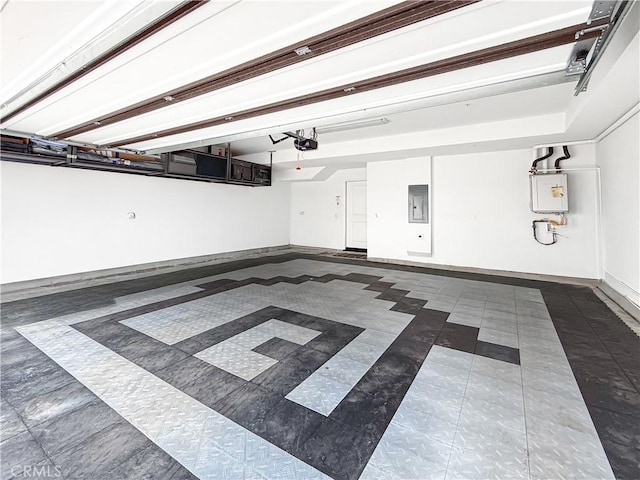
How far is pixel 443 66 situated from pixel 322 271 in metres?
4.67

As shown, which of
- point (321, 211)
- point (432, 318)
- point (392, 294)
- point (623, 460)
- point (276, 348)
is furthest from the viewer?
point (321, 211)

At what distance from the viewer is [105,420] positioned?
165 cm

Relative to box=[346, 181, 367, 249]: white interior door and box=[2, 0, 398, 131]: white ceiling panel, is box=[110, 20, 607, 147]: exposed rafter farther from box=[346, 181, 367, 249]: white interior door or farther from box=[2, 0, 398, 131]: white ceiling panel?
box=[346, 181, 367, 249]: white interior door

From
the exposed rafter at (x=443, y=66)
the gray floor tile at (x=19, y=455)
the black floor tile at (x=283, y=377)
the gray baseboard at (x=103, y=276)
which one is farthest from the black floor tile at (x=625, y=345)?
the gray baseboard at (x=103, y=276)

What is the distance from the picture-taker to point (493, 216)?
584 centimetres

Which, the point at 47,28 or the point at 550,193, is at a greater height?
the point at 47,28

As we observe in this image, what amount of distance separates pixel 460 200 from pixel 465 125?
1746mm

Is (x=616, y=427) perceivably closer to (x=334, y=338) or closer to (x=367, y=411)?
(x=367, y=411)

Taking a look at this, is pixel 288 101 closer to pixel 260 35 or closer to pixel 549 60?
pixel 260 35

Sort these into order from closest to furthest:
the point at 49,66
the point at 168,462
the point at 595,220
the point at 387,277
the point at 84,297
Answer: the point at 168,462 < the point at 49,66 < the point at 84,297 < the point at 595,220 < the point at 387,277

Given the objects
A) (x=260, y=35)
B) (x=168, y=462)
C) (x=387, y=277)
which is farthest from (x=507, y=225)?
(x=168, y=462)

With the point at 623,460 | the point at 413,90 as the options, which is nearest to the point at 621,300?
the point at 623,460

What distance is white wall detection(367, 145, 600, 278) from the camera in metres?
5.07

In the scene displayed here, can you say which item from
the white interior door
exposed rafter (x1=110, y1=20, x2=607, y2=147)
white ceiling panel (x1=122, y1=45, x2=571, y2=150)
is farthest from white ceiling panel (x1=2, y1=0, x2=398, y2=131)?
the white interior door
